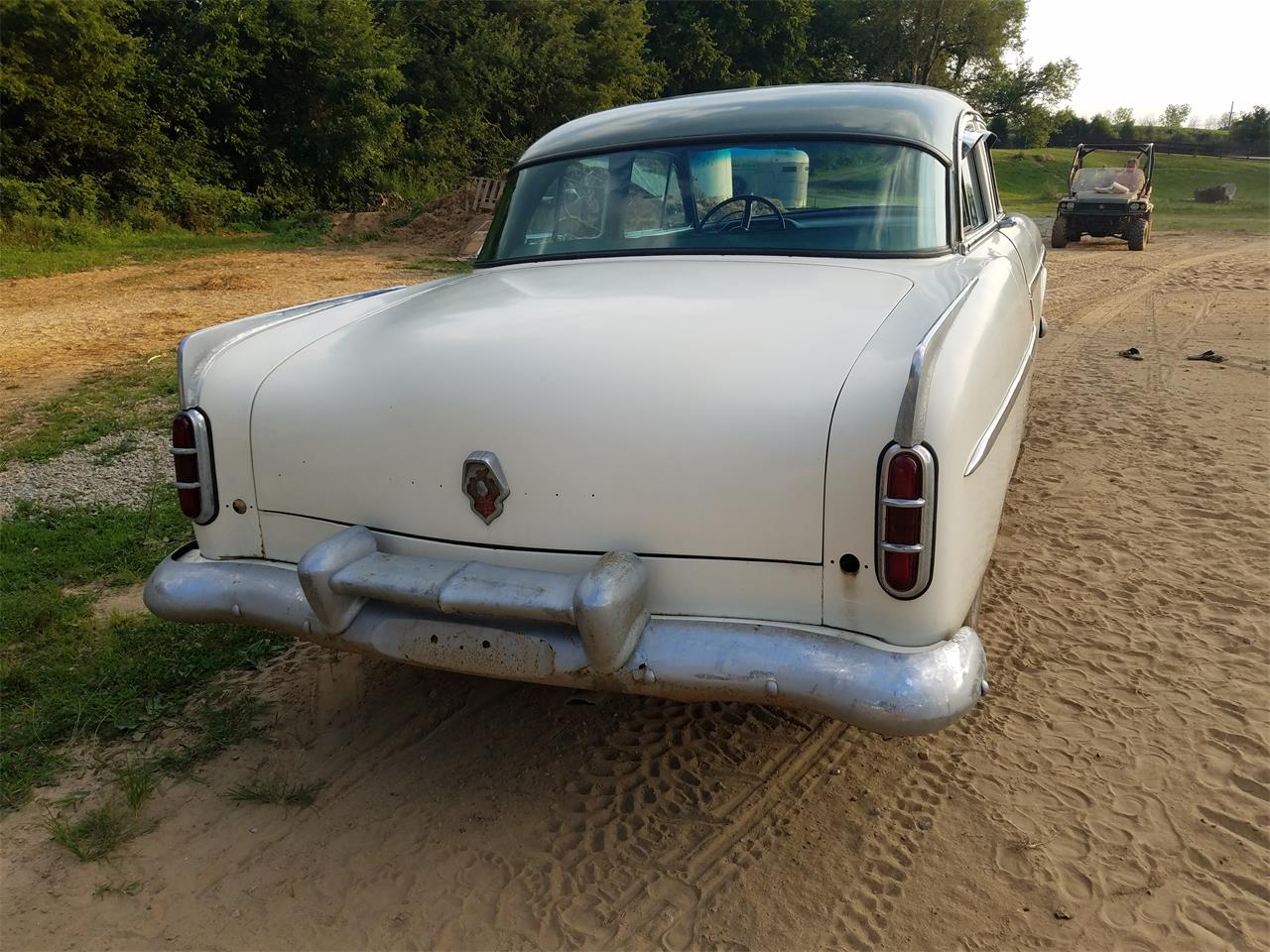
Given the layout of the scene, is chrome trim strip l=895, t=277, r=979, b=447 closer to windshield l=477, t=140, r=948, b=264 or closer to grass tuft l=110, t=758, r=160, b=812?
windshield l=477, t=140, r=948, b=264

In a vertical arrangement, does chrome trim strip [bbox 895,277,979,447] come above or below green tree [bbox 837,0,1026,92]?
below

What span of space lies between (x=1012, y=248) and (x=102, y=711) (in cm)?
372

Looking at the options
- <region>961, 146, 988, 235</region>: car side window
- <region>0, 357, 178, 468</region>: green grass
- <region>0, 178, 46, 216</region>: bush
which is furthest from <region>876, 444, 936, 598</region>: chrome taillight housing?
<region>0, 178, 46, 216</region>: bush

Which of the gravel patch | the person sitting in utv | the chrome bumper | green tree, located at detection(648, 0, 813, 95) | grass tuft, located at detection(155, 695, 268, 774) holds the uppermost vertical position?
green tree, located at detection(648, 0, 813, 95)

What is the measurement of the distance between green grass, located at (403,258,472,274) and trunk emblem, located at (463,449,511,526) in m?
11.5

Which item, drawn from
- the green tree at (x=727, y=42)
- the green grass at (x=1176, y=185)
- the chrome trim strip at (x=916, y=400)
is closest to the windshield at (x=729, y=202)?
the chrome trim strip at (x=916, y=400)

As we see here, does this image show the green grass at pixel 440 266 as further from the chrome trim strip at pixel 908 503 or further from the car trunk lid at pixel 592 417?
the chrome trim strip at pixel 908 503

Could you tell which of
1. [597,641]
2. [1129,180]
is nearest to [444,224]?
[1129,180]

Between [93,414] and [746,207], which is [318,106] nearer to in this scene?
[93,414]

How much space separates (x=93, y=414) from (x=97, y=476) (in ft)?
4.62

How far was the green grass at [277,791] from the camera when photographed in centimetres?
260

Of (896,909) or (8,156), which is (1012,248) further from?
(8,156)

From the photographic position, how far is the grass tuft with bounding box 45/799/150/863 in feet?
7.90

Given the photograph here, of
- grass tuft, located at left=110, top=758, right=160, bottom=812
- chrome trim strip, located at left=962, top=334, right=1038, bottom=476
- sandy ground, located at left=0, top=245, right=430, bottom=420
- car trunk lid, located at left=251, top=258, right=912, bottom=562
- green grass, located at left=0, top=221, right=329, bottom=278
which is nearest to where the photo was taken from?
car trunk lid, located at left=251, top=258, right=912, bottom=562
